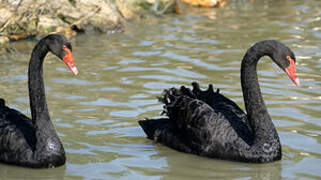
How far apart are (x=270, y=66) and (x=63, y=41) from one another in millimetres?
4976

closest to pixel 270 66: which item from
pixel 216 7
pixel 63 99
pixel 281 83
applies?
pixel 281 83

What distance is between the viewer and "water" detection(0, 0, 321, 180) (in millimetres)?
5723

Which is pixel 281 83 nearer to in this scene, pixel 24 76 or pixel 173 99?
pixel 173 99

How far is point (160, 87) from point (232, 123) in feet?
9.03

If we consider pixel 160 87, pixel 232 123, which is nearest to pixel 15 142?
pixel 232 123

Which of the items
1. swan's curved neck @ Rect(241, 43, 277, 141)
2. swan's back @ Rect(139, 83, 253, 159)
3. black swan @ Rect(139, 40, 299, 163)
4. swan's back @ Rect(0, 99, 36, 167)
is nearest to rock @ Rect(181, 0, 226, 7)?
swan's back @ Rect(139, 83, 253, 159)

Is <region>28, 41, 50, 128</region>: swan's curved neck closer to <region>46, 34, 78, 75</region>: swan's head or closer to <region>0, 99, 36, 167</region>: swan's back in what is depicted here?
<region>0, 99, 36, 167</region>: swan's back

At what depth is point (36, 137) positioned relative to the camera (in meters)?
5.59

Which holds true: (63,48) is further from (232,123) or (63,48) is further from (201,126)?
(232,123)

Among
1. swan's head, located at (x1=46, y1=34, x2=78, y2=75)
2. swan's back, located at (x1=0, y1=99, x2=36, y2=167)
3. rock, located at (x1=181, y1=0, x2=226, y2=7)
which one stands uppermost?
rock, located at (x1=181, y1=0, x2=226, y2=7)

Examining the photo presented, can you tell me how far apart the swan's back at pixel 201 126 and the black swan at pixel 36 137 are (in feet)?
3.84

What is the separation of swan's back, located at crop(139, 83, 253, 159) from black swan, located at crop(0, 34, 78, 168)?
3.84 ft

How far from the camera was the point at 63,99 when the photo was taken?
803 centimetres

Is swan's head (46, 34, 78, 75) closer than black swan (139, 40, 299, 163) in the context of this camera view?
Yes
